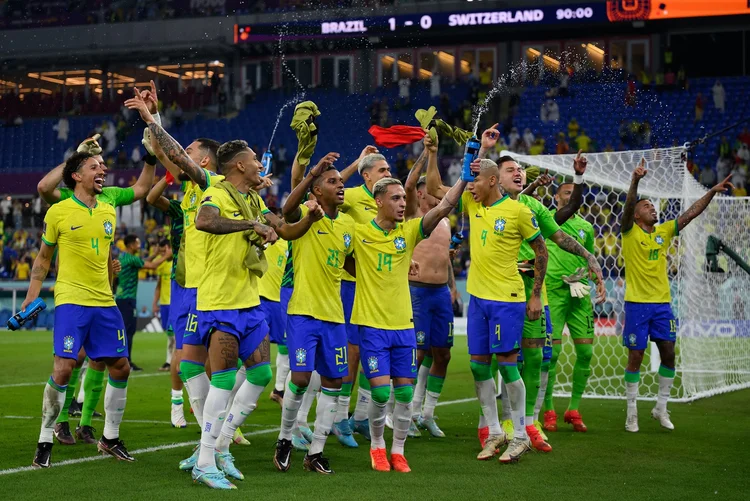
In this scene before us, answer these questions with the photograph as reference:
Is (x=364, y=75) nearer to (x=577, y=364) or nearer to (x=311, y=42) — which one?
(x=311, y=42)

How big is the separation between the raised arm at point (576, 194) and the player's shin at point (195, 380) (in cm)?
388

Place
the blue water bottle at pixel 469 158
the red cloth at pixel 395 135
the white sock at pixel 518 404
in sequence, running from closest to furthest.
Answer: the blue water bottle at pixel 469 158 → the white sock at pixel 518 404 → the red cloth at pixel 395 135

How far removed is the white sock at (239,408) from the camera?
687 cm

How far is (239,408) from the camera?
6.90 meters

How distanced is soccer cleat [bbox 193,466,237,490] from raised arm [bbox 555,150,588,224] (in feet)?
14.1

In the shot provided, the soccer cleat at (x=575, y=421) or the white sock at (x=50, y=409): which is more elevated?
the white sock at (x=50, y=409)

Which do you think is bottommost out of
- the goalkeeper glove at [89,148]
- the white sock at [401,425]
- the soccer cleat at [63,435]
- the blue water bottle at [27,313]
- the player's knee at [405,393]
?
the soccer cleat at [63,435]

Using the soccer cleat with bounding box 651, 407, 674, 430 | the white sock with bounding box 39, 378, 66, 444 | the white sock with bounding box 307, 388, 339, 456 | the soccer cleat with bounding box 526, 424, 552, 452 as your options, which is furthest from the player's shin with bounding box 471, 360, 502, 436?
the white sock with bounding box 39, 378, 66, 444

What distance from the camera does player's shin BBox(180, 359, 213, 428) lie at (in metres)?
7.22

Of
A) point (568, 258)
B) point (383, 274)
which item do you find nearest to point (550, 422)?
point (568, 258)

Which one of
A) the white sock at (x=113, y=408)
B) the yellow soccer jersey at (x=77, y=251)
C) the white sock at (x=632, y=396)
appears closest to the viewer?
the yellow soccer jersey at (x=77, y=251)

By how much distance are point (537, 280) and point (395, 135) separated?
199cm

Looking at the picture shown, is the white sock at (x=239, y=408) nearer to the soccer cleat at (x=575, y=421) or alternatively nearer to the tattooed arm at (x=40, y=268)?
the tattooed arm at (x=40, y=268)

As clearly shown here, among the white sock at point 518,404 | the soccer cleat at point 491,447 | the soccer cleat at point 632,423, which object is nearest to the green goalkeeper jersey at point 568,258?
the soccer cleat at point 632,423
